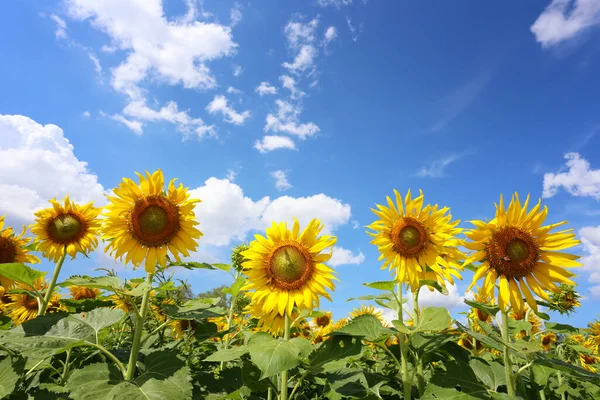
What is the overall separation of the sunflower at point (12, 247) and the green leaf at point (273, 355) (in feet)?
14.5

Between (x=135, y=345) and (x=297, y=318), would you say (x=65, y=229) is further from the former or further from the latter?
(x=297, y=318)

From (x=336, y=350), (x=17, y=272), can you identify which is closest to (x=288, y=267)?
(x=336, y=350)

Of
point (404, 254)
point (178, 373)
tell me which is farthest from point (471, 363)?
point (178, 373)

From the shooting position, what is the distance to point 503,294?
11.0 feet

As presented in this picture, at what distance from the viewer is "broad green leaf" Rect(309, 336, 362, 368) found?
314cm

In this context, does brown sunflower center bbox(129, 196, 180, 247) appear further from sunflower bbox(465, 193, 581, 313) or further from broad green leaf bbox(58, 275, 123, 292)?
sunflower bbox(465, 193, 581, 313)

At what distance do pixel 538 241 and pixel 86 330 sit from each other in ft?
13.2

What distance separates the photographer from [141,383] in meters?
2.87

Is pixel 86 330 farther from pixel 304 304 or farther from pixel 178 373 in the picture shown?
pixel 304 304

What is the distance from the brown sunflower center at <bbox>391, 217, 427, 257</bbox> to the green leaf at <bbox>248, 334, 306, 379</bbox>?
182 centimetres

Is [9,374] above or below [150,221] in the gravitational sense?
below

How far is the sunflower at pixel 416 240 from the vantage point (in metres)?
4.14

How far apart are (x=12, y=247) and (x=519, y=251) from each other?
6.51m

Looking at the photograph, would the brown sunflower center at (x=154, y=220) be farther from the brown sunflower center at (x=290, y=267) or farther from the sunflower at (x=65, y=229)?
the sunflower at (x=65, y=229)
